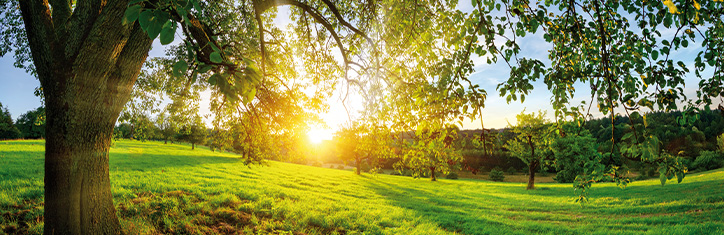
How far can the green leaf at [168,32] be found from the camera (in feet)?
4.93

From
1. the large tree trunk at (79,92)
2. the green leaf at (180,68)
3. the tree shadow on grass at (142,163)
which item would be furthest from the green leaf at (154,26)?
the tree shadow on grass at (142,163)

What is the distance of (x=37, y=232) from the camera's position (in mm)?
5535

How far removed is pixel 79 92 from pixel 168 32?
13.6ft

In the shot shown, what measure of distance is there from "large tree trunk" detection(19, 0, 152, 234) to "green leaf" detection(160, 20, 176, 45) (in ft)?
13.2

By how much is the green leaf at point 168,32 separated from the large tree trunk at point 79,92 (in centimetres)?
401

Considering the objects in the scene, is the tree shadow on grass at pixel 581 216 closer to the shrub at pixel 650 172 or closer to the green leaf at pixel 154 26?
the green leaf at pixel 154 26

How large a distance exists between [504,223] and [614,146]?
10.4 m

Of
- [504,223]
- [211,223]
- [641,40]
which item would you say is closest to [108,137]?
[211,223]

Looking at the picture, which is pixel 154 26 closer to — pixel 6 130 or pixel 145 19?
pixel 145 19

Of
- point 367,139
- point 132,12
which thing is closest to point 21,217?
point 367,139

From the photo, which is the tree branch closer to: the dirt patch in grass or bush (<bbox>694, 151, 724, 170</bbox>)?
the dirt patch in grass

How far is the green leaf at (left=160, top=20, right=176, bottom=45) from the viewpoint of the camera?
150cm

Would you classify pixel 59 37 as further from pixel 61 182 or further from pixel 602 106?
pixel 602 106

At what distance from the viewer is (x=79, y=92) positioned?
4.15m
